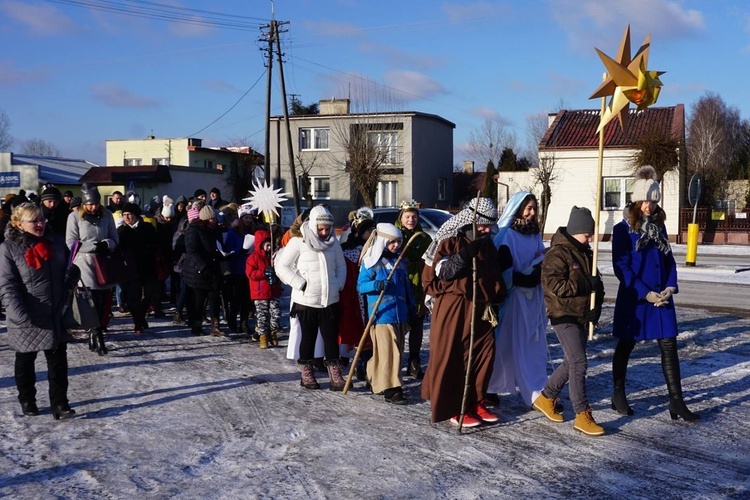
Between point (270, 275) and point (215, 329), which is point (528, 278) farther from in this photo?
point (215, 329)

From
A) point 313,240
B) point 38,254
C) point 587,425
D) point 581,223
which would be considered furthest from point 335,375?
point 38,254

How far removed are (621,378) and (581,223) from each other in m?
1.51

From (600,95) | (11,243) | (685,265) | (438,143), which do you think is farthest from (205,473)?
(438,143)

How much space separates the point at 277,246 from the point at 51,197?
141 inches

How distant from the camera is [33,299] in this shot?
6.62m

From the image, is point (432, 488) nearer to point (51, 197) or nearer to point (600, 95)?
point (600, 95)

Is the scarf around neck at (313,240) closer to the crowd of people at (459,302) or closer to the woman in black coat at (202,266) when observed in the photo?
the crowd of people at (459,302)

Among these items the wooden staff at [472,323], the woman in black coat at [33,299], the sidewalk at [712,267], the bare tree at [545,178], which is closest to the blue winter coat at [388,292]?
the wooden staff at [472,323]

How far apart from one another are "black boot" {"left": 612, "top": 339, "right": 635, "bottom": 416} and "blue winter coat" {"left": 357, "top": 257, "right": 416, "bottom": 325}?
199 centimetres

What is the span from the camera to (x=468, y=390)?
6426 millimetres

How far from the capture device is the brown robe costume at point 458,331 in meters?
6.46

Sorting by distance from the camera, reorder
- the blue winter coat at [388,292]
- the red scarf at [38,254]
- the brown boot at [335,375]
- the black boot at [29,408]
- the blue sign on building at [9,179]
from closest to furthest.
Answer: the red scarf at [38,254]
the black boot at [29,408]
the blue winter coat at [388,292]
the brown boot at [335,375]
the blue sign on building at [9,179]

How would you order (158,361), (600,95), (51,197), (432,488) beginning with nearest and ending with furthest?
(432,488)
(158,361)
(600,95)
(51,197)

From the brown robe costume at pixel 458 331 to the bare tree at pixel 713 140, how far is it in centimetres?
3995
